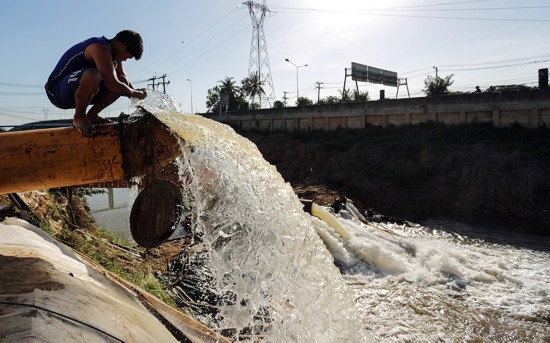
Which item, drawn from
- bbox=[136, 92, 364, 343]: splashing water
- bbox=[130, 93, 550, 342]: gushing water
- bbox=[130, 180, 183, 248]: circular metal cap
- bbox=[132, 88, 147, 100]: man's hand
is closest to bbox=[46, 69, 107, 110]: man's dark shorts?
bbox=[132, 88, 147, 100]: man's hand

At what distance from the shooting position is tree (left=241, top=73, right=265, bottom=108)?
43219mm

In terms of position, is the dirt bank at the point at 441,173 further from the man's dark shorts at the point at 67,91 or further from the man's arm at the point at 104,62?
the man's arm at the point at 104,62

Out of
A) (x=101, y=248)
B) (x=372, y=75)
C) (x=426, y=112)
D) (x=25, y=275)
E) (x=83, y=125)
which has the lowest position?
(x=101, y=248)

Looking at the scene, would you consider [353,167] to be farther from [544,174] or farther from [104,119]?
[104,119]

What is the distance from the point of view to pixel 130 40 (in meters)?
3.27

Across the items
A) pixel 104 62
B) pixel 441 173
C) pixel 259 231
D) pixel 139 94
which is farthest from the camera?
pixel 441 173

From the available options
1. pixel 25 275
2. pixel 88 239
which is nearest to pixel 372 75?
pixel 88 239

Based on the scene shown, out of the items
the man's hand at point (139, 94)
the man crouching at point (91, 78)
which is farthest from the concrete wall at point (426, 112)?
the man crouching at point (91, 78)

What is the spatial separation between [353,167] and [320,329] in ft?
52.4

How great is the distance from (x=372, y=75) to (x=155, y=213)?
35.2 m

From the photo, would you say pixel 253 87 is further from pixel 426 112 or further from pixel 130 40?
pixel 130 40

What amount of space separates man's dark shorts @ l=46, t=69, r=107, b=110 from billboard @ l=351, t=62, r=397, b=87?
108ft

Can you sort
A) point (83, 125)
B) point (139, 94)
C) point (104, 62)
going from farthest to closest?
point (139, 94) < point (104, 62) < point (83, 125)

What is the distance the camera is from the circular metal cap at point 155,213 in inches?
124
